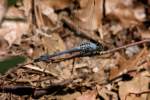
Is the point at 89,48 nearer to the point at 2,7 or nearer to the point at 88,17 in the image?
the point at 2,7

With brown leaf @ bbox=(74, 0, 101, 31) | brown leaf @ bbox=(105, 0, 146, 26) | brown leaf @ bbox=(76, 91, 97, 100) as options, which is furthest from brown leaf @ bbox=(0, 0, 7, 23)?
brown leaf @ bbox=(105, 0, 146, 26)

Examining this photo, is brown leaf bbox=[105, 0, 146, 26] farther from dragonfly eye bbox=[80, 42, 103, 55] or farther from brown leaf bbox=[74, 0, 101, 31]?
dragonfly eye bbox=[80, 42, 103, 55]

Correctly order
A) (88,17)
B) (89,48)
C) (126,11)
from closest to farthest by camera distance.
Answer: (89,48)
(88,17)
(126,11)

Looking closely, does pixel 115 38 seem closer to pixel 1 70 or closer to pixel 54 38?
pixel 54 38

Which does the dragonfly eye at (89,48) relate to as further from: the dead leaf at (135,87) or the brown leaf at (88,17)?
the brown leaf at (88,17)

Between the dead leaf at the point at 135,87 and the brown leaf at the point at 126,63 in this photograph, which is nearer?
the dead leaf at the point at 135,87

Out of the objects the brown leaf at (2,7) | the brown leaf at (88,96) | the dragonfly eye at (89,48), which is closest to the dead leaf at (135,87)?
the brown leaf at (88,96)

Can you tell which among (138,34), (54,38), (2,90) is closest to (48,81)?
(2,90)

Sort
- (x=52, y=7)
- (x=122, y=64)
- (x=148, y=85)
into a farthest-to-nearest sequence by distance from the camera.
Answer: (x=52, y=7) → (x=122, y=64) → (x=148, y=85)

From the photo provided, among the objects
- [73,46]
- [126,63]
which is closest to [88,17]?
[73,46]
